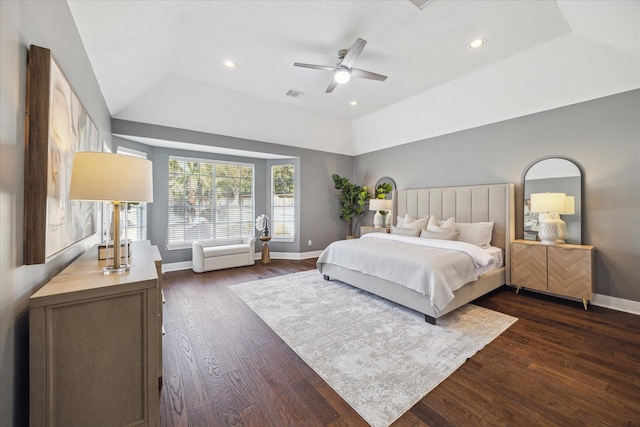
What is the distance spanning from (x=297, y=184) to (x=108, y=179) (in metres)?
4.93

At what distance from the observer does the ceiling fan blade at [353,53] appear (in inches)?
106

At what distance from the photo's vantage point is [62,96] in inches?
55.9

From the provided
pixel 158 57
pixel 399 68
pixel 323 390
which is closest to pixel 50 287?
pixel 323 390

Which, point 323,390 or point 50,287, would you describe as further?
point 323,390

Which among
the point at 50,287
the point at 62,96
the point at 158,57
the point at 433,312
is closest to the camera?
the point at 50,287

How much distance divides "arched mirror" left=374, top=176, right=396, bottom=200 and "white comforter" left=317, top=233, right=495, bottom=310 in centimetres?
194

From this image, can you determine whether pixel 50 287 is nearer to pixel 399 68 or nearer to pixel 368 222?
pixel 399 68

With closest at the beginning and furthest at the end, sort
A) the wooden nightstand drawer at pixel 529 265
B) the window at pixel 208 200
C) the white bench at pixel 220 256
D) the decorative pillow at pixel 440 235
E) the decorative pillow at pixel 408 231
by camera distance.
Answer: the wooden nightstand drawer at pixel 529 265, the decorative pillow at pixel 440 235, the decorative pillow at pixel 408 231, the white bench at pixel 220 256, the window at pixel 208 200

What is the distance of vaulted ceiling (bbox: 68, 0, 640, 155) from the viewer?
242 cm

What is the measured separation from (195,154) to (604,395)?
6.37 m

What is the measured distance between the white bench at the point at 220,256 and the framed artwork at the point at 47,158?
346cm

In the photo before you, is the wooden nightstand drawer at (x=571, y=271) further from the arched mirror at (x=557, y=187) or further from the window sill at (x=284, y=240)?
the window sill at (x=284, y=240)

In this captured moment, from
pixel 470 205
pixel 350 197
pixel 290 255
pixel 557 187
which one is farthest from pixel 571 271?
pixel 290 255

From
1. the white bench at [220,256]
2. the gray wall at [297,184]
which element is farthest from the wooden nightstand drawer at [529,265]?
the white bench at [220,256]
